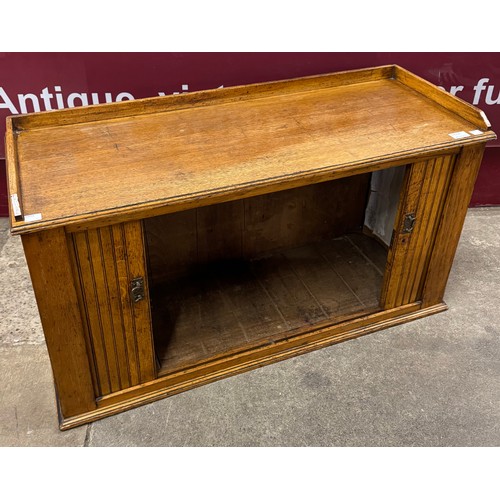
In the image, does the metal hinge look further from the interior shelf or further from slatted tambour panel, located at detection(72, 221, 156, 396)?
slatted tambour panel, located at detection(72, 221, 156, 396)

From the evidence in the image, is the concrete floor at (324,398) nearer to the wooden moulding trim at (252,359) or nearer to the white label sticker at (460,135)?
the wooden moulding trim at (252,359)

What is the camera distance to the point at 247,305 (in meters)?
3.68

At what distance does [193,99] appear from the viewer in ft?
11.0

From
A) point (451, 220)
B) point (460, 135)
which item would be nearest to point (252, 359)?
point (451, 220)

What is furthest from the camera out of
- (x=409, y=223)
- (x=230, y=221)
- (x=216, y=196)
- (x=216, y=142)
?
(x=230, y=221)

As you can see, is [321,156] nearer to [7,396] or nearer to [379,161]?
[379,161]

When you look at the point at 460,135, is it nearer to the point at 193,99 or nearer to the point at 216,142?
the point at 216,142

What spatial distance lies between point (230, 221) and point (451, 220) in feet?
4.44

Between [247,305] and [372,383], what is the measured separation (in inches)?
34.4

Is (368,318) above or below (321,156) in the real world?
below

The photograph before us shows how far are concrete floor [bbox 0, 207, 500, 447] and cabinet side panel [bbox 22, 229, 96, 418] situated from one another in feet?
0.62

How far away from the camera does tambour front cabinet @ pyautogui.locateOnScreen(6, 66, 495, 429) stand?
2646 millimetres

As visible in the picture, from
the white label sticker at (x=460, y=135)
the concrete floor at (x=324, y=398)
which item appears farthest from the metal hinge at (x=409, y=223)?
the concrete floor at (x=324, y=398)

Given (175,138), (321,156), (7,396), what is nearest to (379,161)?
(321,156)
